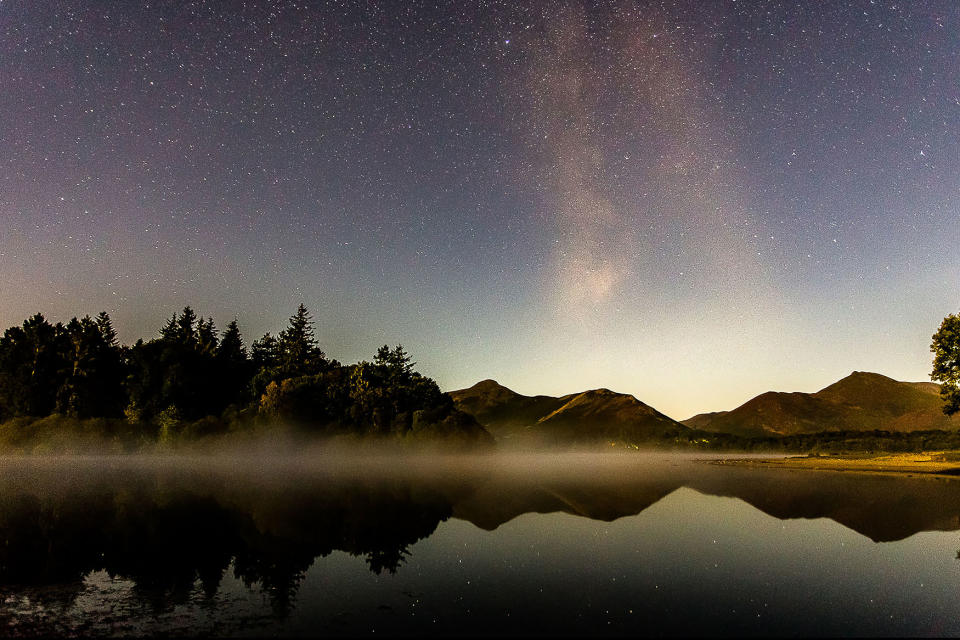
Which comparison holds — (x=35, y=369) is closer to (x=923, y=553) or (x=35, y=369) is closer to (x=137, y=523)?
(x=137, y=523)

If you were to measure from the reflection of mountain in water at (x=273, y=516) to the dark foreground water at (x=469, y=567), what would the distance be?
5.7 inches

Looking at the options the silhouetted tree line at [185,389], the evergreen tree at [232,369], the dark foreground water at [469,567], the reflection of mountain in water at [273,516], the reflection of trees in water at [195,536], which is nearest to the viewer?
the dark foreground water at [469,567]

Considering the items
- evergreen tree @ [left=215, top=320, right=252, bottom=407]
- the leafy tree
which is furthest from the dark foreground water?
evergreen tree @ [left=215, top=320, right=252, bottom=407]

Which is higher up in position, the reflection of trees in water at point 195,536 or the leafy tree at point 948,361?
the leafy tree at point 948,361

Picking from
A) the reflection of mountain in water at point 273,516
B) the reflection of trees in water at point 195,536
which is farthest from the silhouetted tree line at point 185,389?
the reflection of trees in water at point 195,536

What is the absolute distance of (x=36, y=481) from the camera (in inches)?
1964

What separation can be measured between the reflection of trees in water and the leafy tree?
64328 millimetres

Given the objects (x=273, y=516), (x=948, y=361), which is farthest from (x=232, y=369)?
(x=948, y=361)

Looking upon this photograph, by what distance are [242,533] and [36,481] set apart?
4075 centimetres

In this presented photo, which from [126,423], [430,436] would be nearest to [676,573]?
[430,436]

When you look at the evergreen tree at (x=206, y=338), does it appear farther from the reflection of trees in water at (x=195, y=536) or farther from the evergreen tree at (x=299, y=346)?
the reflection of trees in water at (x=195, y=536)

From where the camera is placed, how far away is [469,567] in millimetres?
18156

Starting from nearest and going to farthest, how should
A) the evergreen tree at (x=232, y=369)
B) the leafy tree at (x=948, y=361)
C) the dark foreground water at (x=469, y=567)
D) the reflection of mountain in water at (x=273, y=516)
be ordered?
the dark foreground water at (x=469, y=567) → the reflection of mountain in water at (x=273, y=516) → the leafy tree at (x=948, y=361) → the evergreen tree at (x=232, y=369)

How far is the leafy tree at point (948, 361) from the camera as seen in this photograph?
64.6 metres
